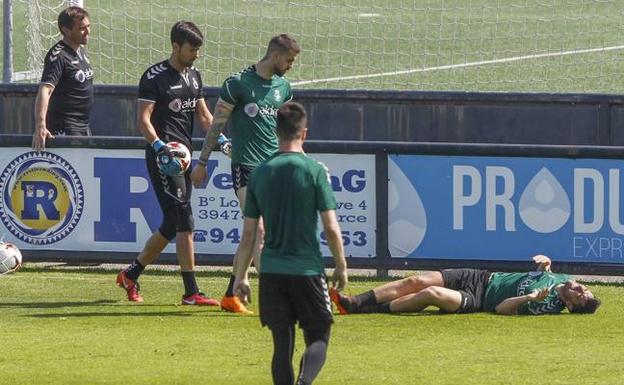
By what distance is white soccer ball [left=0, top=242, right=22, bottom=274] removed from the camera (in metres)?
Result: 14.0

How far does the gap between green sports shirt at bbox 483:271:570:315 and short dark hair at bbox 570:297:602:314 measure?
0.35ft

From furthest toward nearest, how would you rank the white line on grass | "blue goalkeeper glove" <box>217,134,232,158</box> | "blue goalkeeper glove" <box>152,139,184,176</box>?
the white line on grass
"blue goalkeeper glove" <box>217,134,232,158</box>
"blue goalkeeper glove" <box>152,139,184,176</box>

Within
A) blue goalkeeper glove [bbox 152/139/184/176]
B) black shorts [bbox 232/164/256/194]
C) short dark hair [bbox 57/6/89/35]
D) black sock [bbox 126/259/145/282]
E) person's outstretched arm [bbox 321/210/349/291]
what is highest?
short dark hair [bbox 57/6/89/35]

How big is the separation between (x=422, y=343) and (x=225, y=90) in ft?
8.42

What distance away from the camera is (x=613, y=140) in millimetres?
16844

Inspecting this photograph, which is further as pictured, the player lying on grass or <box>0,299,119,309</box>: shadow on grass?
<box>0,299,119,309</box>: shadow on grass

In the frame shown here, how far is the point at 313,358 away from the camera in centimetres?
853

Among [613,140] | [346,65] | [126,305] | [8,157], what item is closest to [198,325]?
[126,305]

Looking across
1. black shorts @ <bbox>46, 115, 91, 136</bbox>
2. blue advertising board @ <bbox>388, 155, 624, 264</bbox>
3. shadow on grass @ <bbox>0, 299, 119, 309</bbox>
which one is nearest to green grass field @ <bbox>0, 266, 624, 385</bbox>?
shadow on grass @ <bbox>0, 299, 119, 309</bbox>

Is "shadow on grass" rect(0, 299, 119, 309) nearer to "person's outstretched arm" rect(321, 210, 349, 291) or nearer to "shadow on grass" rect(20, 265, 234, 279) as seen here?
"shadow on grass" rect(20, 265, 234, 279)

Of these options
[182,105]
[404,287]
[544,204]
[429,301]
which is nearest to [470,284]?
[429,301]

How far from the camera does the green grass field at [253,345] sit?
977 centimetres

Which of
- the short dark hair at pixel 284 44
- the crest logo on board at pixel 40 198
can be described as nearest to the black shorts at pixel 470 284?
the short dark hair at pixel 284 44

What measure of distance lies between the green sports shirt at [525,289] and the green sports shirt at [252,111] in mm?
2135
